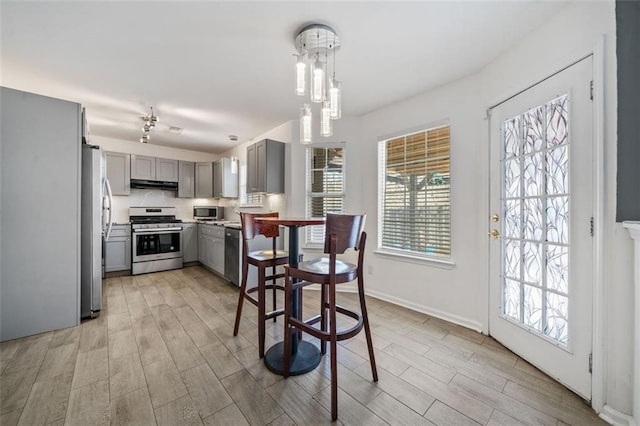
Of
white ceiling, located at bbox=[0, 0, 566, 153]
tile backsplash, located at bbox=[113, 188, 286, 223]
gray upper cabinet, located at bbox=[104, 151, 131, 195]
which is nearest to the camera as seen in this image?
white ceiling, located at bbox=[0, 0, 566, 153]

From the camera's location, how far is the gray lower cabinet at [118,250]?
4.18 m

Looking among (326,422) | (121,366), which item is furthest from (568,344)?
(121,366)

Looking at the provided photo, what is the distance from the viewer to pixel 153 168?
4.95m

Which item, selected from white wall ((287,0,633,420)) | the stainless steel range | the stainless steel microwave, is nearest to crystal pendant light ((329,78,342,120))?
white wall ((287,0,633,420))

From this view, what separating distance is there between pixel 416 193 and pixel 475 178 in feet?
2.12

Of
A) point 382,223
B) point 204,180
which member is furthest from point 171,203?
point 382,223

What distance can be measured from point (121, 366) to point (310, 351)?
54.1 inches

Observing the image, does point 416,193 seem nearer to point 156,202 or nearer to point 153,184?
point 153,184

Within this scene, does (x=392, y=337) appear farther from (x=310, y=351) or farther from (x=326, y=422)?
(x=326, y=422)

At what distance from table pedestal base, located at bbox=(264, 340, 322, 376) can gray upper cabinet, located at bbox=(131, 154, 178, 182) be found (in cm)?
448

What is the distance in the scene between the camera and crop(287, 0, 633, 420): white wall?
4.54ft

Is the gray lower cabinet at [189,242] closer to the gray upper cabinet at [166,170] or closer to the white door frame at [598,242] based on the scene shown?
the gray upper cabinet at [166,170]

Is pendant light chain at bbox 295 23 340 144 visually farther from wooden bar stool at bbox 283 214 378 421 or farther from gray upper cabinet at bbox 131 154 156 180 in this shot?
gray upper cabinet at bbox 131 154 156 180

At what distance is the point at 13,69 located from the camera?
95.7 inches
